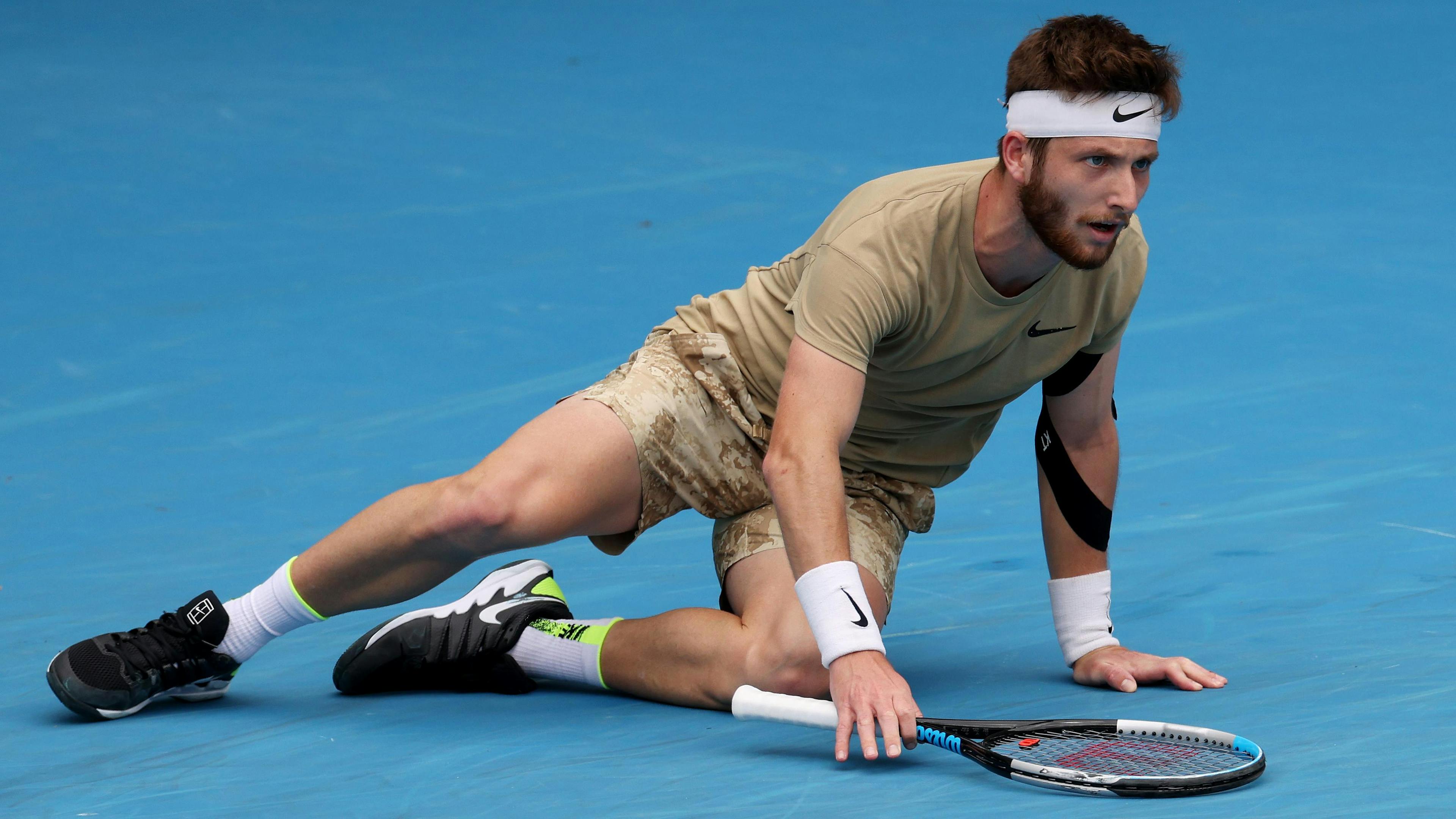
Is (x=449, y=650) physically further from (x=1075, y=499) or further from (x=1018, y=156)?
(x=1018, y=156)

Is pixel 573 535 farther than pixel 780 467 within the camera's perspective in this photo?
Yes

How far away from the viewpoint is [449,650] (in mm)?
2934

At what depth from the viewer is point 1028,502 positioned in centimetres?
451

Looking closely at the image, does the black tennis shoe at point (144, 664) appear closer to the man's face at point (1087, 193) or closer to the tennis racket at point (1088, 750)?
the tennis racket at point (1088, 750)

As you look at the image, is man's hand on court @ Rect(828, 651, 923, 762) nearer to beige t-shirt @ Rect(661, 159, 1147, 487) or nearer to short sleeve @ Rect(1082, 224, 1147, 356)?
beige t-shirt @ Rect(661, 159, 1147, 487)

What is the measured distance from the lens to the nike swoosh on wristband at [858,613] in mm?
2291

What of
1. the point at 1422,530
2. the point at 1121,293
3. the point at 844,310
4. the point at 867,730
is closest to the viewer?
the point at 867,730

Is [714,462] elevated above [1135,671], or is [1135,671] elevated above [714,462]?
[714,462]

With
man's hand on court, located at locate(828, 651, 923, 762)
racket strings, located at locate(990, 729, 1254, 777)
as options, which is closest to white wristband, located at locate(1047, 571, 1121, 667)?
racket strings, located at locate(990, 729, 1254, 777)

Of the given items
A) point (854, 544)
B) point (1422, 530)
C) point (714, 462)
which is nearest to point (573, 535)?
point (714, 462)

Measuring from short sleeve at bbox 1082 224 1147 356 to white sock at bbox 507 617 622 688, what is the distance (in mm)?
1011

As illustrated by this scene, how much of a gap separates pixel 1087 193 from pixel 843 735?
912mm

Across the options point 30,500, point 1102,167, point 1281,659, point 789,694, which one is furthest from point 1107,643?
point 30,500

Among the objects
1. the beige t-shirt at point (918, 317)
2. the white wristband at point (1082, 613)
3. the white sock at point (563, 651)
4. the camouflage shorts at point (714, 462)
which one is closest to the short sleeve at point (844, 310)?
the beige t-shirt at point (918, 317)
